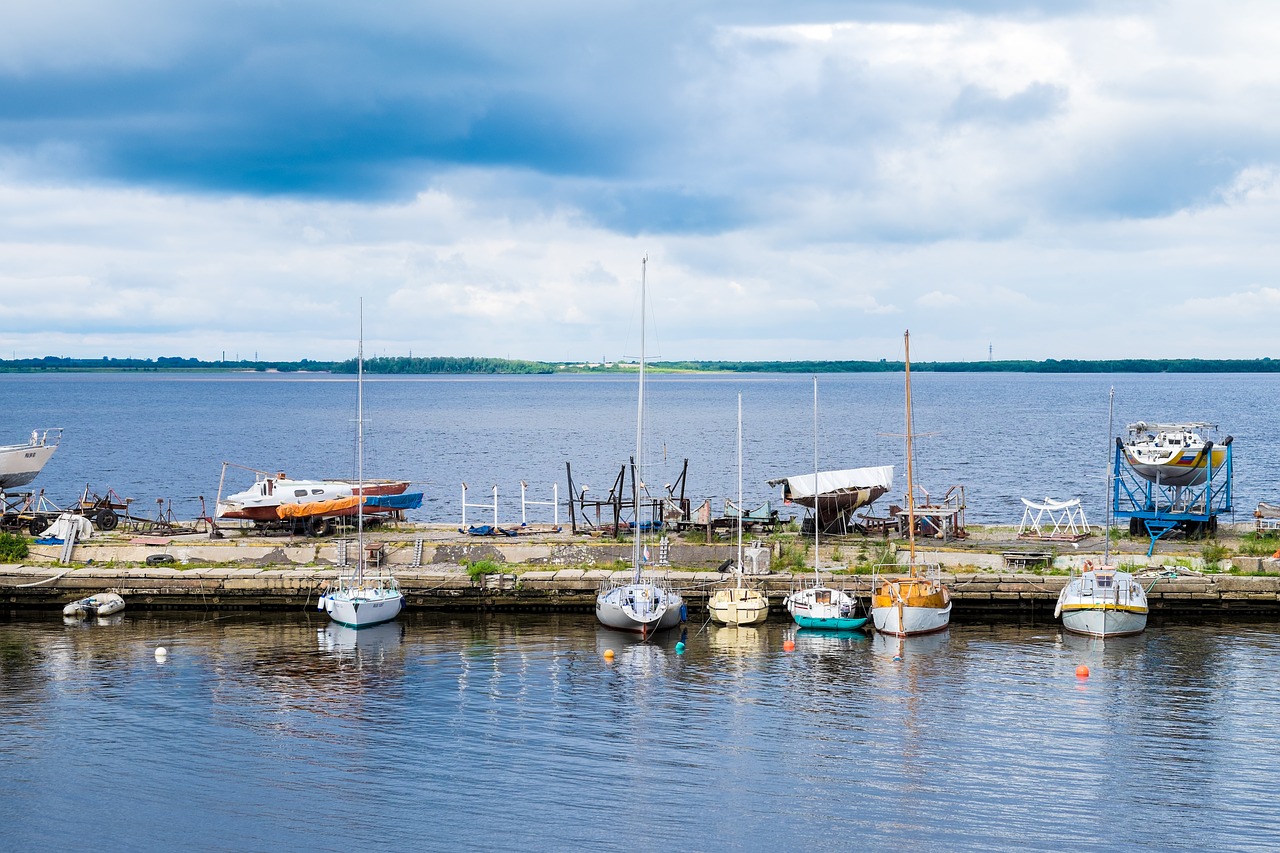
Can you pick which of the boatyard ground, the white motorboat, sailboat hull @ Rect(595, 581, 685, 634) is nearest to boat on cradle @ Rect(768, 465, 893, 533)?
the boatyard ground

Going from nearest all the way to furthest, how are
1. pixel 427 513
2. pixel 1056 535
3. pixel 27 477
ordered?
Result: pixel 1056 535 → pixel 27 477 → pixel 427 513

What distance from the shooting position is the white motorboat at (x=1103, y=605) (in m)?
40.5

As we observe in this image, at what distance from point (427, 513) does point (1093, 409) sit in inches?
6135

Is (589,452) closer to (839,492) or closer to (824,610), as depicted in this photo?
(839,492)

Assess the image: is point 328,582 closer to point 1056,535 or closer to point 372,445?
point 1056,535

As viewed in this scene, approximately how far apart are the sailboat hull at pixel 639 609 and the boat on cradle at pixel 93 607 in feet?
58.3

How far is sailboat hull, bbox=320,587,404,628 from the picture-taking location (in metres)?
42.0

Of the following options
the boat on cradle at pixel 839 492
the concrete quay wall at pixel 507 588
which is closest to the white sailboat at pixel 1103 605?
the concrete quay wall at pixel 507 588

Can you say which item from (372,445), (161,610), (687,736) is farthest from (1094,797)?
(372,445)

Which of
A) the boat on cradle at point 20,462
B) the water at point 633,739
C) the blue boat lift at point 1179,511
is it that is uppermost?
the boat on cradle at point 20,462

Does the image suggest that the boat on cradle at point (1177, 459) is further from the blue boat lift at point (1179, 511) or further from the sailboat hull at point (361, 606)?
the sailboat hull at point (361, 606)

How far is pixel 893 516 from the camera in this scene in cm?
5338

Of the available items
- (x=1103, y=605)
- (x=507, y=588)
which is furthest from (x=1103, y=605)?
(x=507, y=588)

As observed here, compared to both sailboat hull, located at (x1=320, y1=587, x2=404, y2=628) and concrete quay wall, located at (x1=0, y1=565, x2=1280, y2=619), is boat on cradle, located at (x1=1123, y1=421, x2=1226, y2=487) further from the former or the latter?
sailboat hull, located at (x1=320, y1=587, x2=404, y2=628)
